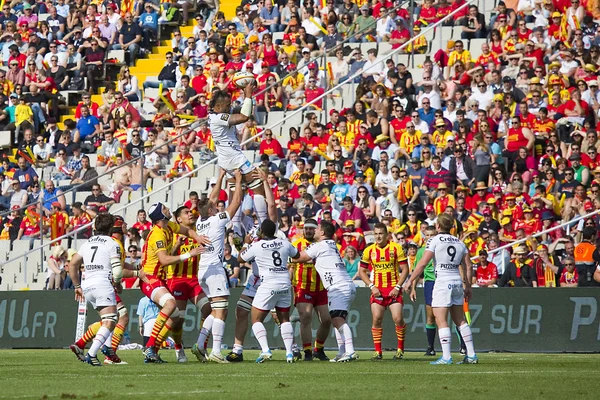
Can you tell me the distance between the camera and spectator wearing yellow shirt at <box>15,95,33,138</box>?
33.1 metres

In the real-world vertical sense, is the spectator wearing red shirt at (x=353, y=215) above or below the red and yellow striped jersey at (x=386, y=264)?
above

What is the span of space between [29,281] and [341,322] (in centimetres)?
1149

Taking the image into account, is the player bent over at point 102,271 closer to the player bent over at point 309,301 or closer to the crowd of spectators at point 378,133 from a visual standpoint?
the player bent over at point 309,301

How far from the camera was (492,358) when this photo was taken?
18828 millimetres

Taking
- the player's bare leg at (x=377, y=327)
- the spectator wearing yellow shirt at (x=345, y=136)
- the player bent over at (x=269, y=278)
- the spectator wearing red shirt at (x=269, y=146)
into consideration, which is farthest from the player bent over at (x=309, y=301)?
the spectator wearing red shirt at (x=269, y=146)

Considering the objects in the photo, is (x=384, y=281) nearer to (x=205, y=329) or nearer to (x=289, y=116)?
(x=205, y=329)

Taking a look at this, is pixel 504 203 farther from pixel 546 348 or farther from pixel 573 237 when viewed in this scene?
pixel 546 348

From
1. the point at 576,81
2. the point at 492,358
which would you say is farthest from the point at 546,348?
the point at 576,81

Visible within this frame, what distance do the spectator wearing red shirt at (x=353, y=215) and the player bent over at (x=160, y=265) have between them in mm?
8491

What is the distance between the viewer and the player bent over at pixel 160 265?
16.6 metres

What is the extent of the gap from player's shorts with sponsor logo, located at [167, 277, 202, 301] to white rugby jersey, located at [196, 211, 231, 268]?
0.41 metres

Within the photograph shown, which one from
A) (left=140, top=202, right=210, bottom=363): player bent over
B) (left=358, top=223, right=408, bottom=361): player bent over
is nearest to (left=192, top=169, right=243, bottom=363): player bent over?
(left=140, top=202, right=210, bottom=363): player bent over

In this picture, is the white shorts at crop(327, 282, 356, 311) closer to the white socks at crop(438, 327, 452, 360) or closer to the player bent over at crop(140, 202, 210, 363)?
the white socks at crop(438, 327, 452, 360)

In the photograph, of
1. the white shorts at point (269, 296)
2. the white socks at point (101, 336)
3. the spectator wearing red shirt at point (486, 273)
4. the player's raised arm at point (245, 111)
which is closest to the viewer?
the white socks at point (101, 336)
